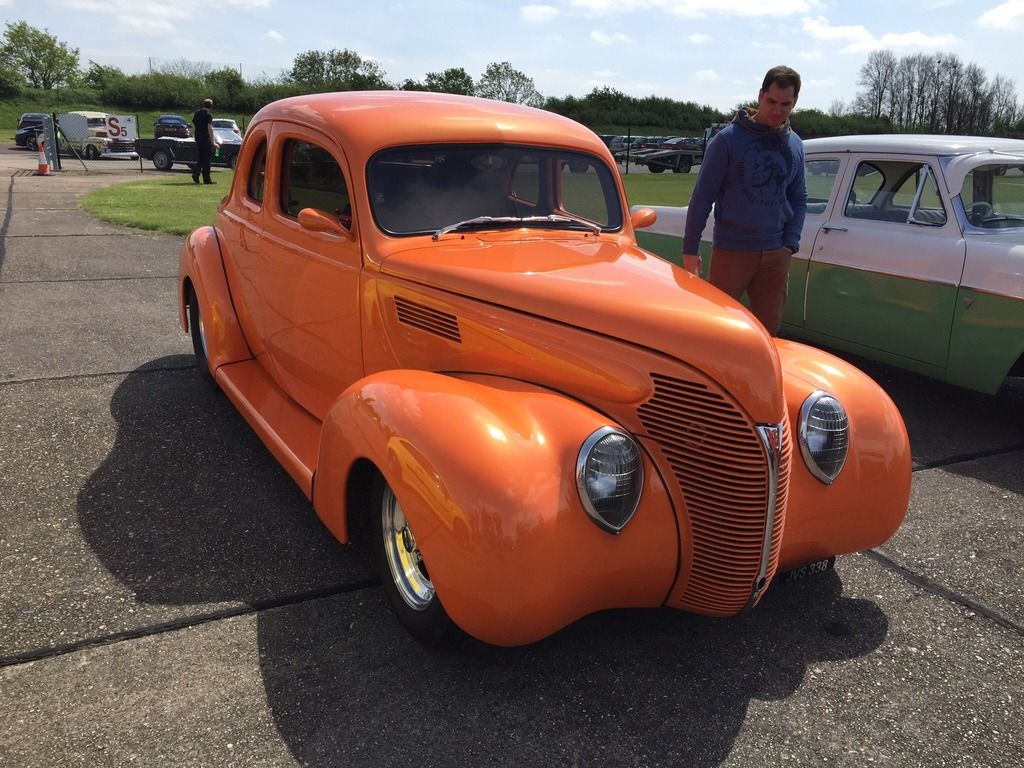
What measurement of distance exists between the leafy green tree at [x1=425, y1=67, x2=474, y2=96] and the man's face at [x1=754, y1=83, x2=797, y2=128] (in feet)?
185

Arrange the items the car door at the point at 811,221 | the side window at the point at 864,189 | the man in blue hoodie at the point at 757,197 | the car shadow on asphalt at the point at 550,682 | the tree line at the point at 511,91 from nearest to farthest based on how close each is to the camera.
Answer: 1. the car shadow on asphalt at the point at 550,682
2. the man in blue hoodie at the point at 757,197
3. the side window at the point at 864,189
4. the car door at the point at 811,221
5. the tree line at the point at 511,91

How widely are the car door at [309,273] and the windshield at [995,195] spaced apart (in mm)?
4079

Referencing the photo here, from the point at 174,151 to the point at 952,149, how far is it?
24574 millimetres

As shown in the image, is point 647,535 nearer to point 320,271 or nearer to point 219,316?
point 320,271

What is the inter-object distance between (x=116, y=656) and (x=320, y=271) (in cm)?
177

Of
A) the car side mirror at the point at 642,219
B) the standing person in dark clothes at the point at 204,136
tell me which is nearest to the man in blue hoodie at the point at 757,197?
the car side mirror at the point at 642,219

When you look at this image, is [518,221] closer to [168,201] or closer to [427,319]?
[427,319]

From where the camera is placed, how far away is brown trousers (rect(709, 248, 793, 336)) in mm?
4684

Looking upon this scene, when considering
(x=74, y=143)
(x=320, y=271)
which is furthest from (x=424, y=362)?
(x=74, y=143)

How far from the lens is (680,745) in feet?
7.59

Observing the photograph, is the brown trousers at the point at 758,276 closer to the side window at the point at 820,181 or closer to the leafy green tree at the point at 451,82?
the side window at the point at 820,181

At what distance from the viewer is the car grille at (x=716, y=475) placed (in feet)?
7.76

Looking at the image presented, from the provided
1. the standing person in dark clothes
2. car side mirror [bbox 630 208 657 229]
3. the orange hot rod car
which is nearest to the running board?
the orange hot rod car

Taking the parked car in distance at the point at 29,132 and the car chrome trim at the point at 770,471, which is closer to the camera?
the car chrome trim at the point at 770,471
